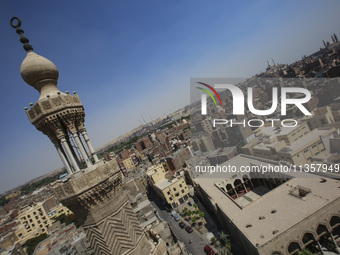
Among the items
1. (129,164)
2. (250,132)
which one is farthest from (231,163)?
(129,164)

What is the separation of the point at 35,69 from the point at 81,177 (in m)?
3.44

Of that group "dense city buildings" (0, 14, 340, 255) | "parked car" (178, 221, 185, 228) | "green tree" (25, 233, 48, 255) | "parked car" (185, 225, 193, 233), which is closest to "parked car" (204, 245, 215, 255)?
"dense city buildings" (0, 14, 340, 255)

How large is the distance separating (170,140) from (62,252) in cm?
4521

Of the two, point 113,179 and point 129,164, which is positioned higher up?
point 113,179

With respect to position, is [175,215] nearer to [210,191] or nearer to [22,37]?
[210,191]

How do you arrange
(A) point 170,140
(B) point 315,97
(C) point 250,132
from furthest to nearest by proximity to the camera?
(A) point 170,140
(C) point 250,132
(B) point 315,97

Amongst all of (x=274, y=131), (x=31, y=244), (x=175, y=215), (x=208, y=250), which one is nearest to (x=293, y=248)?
(x=208, y=250)

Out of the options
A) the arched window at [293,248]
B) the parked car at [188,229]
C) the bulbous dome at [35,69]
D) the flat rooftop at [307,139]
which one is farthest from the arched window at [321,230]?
the bulbous dome at [35,69]

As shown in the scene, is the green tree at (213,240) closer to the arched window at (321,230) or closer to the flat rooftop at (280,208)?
the flat rooftop at (280,208)

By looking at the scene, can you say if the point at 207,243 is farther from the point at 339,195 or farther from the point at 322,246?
the point at 339,195

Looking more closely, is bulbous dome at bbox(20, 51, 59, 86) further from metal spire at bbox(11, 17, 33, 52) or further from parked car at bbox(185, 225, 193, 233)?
parked car at bbox(185, 225, 193, 233)

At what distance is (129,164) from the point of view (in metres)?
66.1

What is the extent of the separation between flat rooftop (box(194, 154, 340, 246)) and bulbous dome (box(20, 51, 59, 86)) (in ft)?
42.3

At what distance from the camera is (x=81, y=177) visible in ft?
17.7
